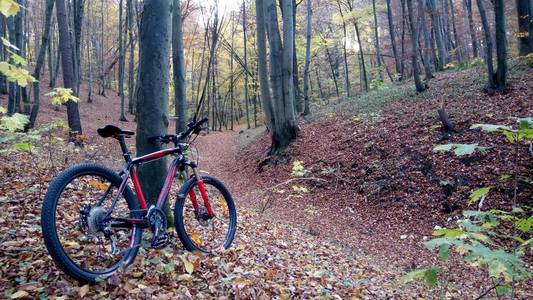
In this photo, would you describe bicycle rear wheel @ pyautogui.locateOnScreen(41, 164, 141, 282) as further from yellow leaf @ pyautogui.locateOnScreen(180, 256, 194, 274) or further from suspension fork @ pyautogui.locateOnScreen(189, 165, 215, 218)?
suspension fork @ pyautogui.locateOnScreen(189, 165, 215, 218)

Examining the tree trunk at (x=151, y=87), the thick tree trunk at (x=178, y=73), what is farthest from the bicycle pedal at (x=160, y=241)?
the thick tree trunk at (x=178, y=73)

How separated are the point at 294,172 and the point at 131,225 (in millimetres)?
7739

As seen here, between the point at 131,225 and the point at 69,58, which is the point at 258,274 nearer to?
the point at 131,225

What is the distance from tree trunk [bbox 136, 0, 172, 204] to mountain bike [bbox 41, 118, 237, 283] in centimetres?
19

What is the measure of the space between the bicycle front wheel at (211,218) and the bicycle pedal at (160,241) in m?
0.37

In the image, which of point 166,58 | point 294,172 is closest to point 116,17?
point 294,172

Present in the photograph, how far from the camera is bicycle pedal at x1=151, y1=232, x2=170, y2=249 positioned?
351 centimetres

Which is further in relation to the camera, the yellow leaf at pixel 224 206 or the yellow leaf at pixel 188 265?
the yellow leaf at pixel 224 206

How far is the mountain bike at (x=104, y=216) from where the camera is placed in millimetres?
2779

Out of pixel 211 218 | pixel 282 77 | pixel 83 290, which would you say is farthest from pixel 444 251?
pixel 282 77

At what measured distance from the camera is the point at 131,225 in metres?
3.36

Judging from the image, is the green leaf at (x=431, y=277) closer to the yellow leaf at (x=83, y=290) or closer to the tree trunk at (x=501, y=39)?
the yellow leaf at (x=83, y=290)

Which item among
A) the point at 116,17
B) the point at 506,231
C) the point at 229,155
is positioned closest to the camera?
the point at 506,231

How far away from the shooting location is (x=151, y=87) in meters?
4.01
